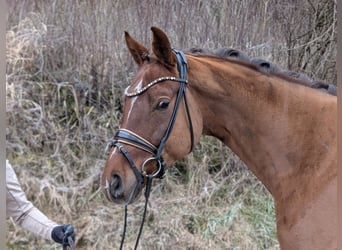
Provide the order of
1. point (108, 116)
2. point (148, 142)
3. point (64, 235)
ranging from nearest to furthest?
point (148, 142), point (64, 235), point (108, 116)

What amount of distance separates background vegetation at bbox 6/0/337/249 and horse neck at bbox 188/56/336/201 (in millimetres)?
762

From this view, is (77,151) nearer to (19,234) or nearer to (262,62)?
(19,234)

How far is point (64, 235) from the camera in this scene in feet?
6.49

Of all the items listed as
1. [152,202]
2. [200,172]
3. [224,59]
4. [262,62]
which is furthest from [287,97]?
[152,202]

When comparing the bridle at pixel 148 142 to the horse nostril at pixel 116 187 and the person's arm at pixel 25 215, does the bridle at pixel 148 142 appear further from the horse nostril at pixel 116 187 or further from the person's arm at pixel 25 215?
the person's arm at pixel 25 215

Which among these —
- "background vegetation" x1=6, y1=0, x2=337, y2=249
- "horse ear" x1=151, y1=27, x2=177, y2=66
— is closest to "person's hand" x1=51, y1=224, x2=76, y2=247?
"background vegetation" x1=6, y1=0, x2=337, y2=249

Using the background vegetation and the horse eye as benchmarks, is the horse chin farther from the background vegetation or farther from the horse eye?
the background vegetation

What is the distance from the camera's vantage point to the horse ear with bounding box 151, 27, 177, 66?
1.50 meters

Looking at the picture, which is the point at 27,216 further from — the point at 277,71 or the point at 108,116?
the point at 277,71

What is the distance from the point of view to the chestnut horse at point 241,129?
1466 millimetres

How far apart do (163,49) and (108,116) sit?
4.01 feet

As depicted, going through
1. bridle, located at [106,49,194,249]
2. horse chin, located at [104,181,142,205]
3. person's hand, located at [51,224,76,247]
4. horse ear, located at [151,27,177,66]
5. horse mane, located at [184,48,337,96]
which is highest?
horse ear, located at [151,27,177,66]

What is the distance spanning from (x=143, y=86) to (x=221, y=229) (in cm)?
136

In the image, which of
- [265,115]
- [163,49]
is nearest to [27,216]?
[163,49]
